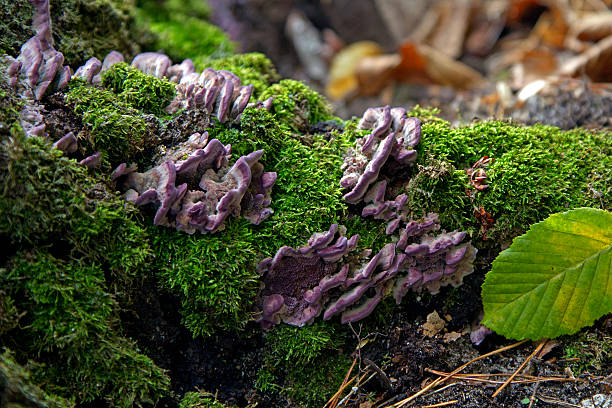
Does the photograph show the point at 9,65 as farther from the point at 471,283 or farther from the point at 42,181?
the point at 471,283

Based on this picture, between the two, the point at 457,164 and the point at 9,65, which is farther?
the point at 457,164

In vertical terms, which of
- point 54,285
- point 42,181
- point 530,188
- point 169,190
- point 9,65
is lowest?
point 530,188

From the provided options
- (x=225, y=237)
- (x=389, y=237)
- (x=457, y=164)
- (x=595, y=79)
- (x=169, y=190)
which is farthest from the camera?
(x=595, y=79)

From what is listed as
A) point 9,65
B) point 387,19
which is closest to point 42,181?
point 9,65

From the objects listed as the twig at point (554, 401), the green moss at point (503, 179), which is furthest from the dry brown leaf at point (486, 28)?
the twig at point (554, 401)

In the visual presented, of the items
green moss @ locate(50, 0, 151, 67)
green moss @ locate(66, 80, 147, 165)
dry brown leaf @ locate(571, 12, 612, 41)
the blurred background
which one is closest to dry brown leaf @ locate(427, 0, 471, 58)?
the blurred background

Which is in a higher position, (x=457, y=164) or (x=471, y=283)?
(x=457, y=164)

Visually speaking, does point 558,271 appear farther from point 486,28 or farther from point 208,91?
point 486,28

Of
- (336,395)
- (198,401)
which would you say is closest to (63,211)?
(198,401)
